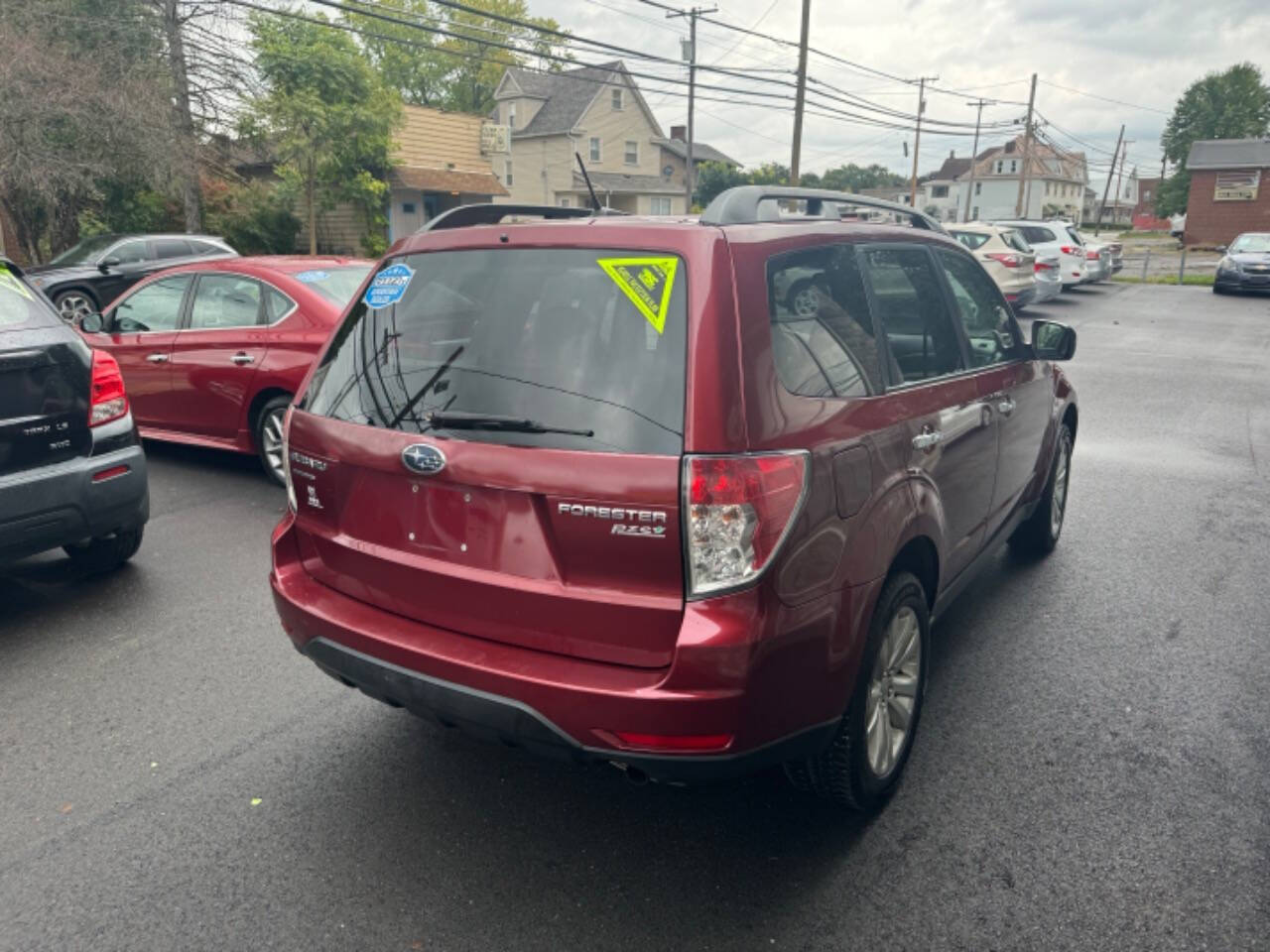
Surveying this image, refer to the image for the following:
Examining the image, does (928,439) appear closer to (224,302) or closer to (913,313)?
(913,313)

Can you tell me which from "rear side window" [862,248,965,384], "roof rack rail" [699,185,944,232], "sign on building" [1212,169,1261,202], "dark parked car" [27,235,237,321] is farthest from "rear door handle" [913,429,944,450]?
"sign on building" [1212,169,1261,202]

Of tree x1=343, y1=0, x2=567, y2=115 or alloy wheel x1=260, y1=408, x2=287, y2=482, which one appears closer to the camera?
alloy wheel x1=260, y1=408, x2=287, y2=482

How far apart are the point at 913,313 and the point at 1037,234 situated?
72.2ft

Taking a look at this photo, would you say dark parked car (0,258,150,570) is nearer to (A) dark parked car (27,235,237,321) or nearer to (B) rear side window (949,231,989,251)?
(A) dark parked car (27,235,237,321)

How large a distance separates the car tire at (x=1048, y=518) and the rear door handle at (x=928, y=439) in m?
2.25

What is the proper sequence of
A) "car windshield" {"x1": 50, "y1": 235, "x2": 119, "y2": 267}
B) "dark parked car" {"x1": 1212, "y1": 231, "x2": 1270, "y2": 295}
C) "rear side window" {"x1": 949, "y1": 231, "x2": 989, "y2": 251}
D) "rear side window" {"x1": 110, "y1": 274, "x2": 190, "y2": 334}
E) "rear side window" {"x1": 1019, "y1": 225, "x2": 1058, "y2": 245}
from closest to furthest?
"rear side window" {"x1": 110, "y1": 274, "x2": 190, "y2": 334}
"car windshield" {"x1": 50, "y1": 235, "x2": 119, "y2": 267}
"rear side window" {"x1": 949, "y1": 231, "x2": 989, "y2": 251}
"rear side window" {"x1": 1019, "y1": 225, "x2": 1058, "y2": 245}
"dark parked car" {"x1": 1212, "y1": 231, "x2": 1270, "y2": 295}

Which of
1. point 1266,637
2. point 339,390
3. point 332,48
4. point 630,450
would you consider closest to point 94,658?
point 339,390

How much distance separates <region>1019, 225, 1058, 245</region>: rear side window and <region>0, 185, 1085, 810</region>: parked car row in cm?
2169

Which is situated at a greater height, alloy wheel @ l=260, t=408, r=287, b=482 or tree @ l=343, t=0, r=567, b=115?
tree @ l=343, t=0, r=567, b=115

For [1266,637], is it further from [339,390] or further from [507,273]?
[339,390]

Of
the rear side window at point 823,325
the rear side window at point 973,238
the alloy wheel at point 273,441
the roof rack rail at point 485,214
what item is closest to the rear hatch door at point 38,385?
the alloy wheel at point 273,441

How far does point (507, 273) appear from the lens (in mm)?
2812

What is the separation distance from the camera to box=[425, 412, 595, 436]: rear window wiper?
254 cm

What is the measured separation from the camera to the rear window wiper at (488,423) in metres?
2.54
